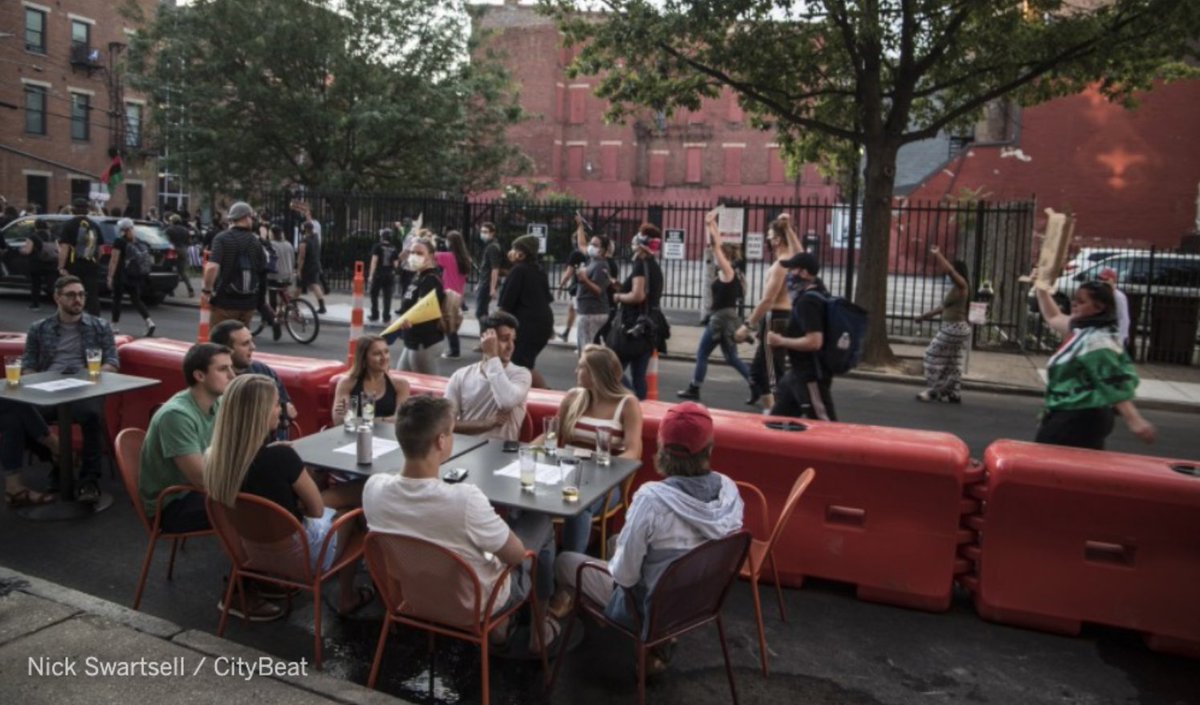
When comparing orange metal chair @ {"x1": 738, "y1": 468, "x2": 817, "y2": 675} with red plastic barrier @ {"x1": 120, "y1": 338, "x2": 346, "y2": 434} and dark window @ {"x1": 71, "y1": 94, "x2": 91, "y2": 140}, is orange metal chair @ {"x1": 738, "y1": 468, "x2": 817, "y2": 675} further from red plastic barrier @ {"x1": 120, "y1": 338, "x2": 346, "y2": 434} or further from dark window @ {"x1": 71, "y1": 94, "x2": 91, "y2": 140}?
dark window @ {"x1": 71, "y1": 94, "x2": 91, "y2": 140}

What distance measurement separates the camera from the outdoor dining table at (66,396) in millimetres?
5719

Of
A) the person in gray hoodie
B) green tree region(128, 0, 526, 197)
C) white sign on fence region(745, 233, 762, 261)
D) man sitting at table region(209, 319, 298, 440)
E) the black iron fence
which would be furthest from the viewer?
green tree region(128, 0, 526, 197)

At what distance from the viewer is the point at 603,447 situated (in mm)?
4648

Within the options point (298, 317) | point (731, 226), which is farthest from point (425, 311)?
point (731, 226)

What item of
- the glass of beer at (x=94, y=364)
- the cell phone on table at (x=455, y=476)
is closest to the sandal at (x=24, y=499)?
the glass of beer at (x=94, y=364)

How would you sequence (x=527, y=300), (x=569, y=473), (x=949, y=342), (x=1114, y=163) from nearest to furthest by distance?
(x=569, y=473) → (x=527, y=300) → (x=949, y=342) → (x=1114, y=163)

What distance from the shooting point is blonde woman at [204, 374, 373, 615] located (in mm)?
4008

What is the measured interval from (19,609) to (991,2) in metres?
12.5

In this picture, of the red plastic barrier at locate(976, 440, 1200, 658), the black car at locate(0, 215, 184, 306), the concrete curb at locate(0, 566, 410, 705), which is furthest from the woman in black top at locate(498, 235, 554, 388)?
the black car at locate(0, 215, 184, 306)

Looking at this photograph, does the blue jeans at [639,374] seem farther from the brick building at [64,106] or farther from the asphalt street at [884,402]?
the brick building at [64,106]

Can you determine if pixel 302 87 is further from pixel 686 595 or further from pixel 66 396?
pixel 686 595

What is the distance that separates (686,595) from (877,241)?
10988mm

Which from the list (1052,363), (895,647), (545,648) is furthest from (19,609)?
(1052,363)

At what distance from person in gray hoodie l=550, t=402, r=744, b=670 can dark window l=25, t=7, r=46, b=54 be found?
41.6 m
